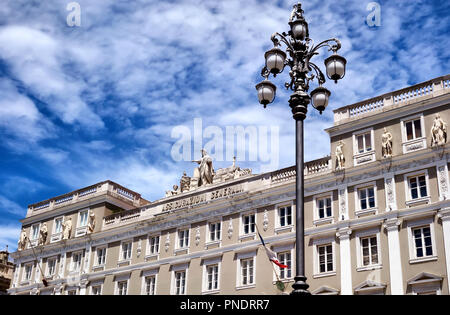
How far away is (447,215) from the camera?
30.0 m

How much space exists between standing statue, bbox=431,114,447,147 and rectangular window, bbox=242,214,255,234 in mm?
12749

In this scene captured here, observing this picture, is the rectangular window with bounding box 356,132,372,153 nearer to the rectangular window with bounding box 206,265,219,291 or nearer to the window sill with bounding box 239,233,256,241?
the window sill with bounding box 239,233,256,241

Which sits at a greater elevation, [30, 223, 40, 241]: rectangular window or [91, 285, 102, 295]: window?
[30, 223, 40, 241]: rectangular window

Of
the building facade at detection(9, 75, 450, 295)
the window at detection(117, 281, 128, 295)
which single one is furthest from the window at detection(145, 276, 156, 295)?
the window at detection(117, 281, 128, 295)

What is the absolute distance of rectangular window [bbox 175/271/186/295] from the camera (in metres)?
40.4

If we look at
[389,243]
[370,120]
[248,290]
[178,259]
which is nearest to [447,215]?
[389,243]

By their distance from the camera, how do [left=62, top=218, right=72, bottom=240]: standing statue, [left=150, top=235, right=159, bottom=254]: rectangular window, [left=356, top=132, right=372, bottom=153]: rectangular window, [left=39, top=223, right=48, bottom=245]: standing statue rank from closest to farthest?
[left=356, top=132, right=372, bottom=153]: rectangular window < [left=150, top=235, right=159, bottom=254]: rectangular window < [left=62, top=218, right=72, bottom=240]: standing statue < [left=39, top=223, right=48, bottom=245]: standing statue

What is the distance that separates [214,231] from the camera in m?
40.4

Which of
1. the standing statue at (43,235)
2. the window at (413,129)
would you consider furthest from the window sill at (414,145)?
the standing statue at (43,235)

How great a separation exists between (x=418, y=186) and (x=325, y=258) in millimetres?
6775

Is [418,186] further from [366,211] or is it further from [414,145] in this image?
[366,211]

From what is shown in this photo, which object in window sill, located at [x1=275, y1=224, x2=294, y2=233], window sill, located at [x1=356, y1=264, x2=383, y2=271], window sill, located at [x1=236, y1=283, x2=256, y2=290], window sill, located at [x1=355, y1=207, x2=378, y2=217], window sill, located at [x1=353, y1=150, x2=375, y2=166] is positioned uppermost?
window sill, located at [x1=353, y1=150, x2=375, y2=166]

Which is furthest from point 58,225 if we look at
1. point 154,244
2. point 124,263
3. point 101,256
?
point 154,244

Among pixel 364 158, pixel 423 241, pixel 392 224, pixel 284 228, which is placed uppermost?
pixel 364 158
